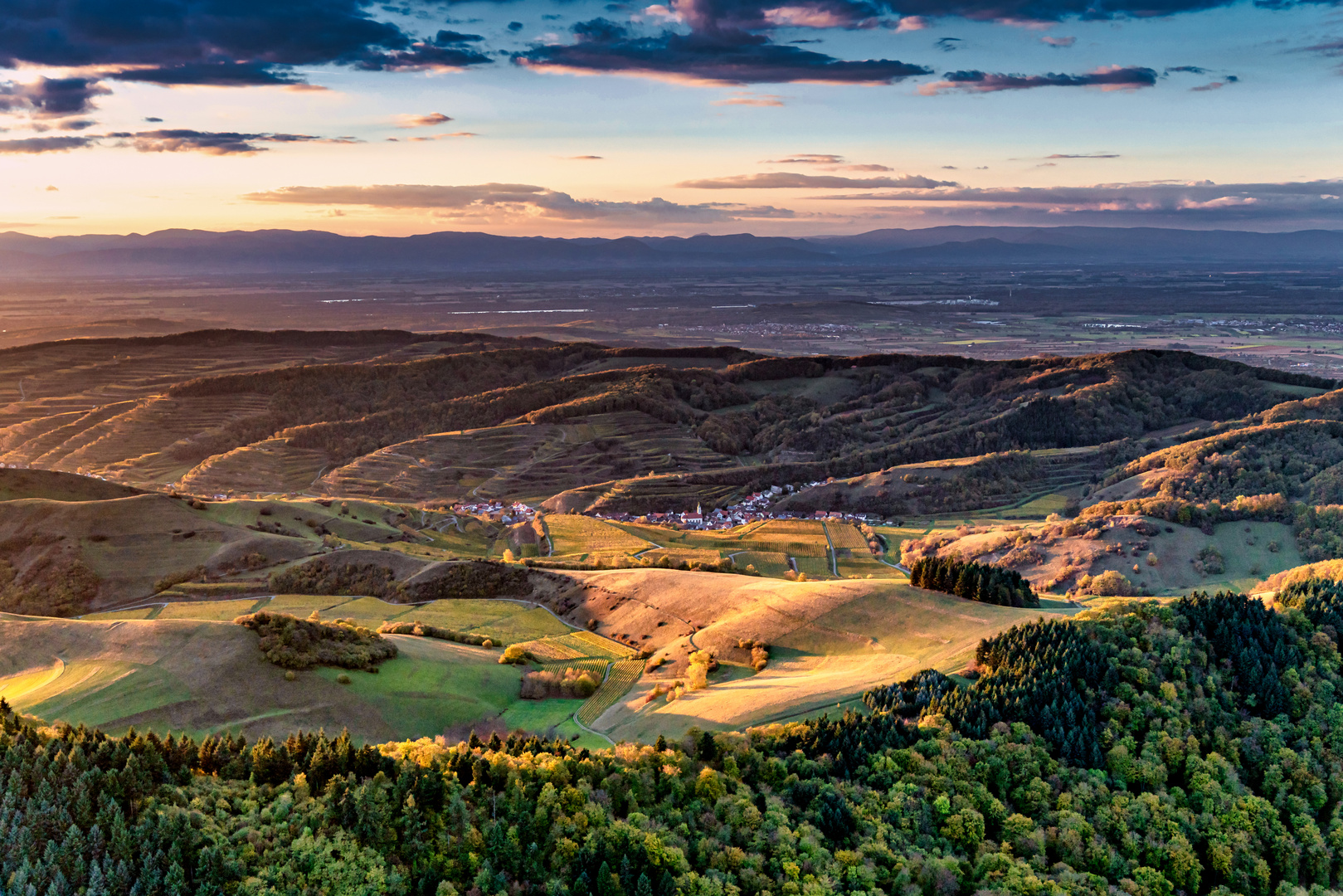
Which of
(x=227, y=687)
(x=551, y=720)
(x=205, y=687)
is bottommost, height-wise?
(x=551, y=720)

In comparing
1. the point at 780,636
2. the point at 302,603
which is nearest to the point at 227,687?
the point at 302,603

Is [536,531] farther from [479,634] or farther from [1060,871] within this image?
[1060,871]

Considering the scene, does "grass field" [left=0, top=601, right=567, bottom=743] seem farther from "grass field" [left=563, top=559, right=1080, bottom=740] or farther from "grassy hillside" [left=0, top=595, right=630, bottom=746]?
"grass field" [left=563, top=559, right=1080, bottom=740]

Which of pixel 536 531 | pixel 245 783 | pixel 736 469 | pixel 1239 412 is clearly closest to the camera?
pixel 245 783

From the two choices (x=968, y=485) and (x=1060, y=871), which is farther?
(x=968, y=485)

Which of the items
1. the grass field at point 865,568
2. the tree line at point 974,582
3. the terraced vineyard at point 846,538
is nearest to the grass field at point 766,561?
the grass field at point 865,568

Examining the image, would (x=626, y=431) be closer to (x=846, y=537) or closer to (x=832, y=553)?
(x=846, y=537)

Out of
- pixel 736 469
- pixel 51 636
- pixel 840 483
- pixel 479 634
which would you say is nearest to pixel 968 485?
pixel 840 483
